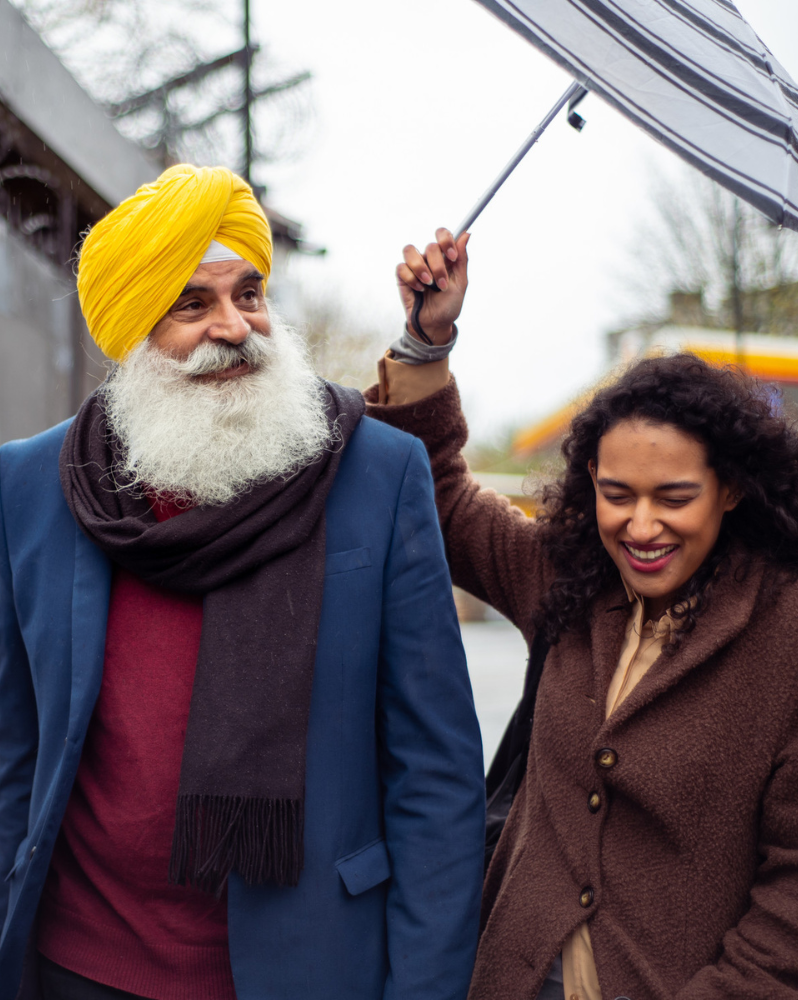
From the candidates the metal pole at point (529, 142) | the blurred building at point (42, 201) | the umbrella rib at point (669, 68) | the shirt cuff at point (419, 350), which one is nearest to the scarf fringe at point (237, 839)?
the shirt cuff at point (419, 350)

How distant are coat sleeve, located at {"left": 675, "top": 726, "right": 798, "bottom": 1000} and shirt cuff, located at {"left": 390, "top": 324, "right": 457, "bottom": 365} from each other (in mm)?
1182

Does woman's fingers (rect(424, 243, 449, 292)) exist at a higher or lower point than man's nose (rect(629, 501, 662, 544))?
higher

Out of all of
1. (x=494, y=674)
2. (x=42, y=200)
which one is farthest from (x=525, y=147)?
(x=494, y=674)

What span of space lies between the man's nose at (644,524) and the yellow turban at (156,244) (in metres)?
1.01

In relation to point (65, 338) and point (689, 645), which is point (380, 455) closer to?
point (689, 645)

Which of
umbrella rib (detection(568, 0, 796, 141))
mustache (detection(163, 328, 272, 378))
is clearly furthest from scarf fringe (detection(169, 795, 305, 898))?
umbrella rib (detection(568, 0, 796, 141))

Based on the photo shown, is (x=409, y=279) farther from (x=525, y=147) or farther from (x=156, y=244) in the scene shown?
(x=156, y=244)

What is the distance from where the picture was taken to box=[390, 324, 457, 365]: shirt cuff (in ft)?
7.61

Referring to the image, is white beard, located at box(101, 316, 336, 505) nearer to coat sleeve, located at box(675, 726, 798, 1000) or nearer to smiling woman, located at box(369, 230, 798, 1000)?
smiling woman, located at box(369, 230, 798, 1000)

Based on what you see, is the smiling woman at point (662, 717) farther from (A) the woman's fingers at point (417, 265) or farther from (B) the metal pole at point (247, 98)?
(B) the metal pole at point (247, 98)

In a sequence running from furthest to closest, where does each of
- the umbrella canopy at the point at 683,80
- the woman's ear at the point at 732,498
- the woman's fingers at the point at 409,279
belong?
1. the woman's fingers at the point at 409,279
2. the woman's ear at the point at 732,498
3. the umbrella canopy at the point at 683,80

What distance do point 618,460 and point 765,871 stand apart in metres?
0.84

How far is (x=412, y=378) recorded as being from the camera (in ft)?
7.73

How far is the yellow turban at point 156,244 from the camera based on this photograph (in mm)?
1961
